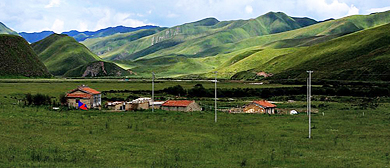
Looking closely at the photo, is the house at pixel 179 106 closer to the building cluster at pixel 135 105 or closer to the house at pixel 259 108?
the building cluster at pixel 135 105

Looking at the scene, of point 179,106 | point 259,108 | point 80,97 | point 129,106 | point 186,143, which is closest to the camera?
point 186,143

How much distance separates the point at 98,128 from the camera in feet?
140

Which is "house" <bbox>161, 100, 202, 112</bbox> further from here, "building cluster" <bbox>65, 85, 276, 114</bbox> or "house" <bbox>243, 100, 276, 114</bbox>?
"house" <bbox>243, 100, 276, 114</bbox>

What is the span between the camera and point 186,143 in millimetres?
35188

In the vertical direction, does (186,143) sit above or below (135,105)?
below

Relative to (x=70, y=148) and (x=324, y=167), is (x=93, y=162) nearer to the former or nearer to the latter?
(x=70, y=148)

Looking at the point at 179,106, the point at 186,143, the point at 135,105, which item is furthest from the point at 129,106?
the point at 186,143

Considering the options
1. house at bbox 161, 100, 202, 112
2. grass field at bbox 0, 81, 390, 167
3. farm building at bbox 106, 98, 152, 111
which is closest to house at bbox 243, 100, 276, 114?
house at bbox 161, 100, 202, 112

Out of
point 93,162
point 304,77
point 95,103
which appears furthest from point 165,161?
Result: point 304,77

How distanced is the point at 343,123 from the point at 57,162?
4060cm

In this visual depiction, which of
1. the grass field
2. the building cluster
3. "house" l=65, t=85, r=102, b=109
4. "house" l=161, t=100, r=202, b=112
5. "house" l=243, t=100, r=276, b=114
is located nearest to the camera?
the grass field

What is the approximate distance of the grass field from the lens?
88.1 feet

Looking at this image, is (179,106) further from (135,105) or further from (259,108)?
(259,108)

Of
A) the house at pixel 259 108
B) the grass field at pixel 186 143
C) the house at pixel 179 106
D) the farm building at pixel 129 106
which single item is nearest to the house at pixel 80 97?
the farm building at pixel 129 106
